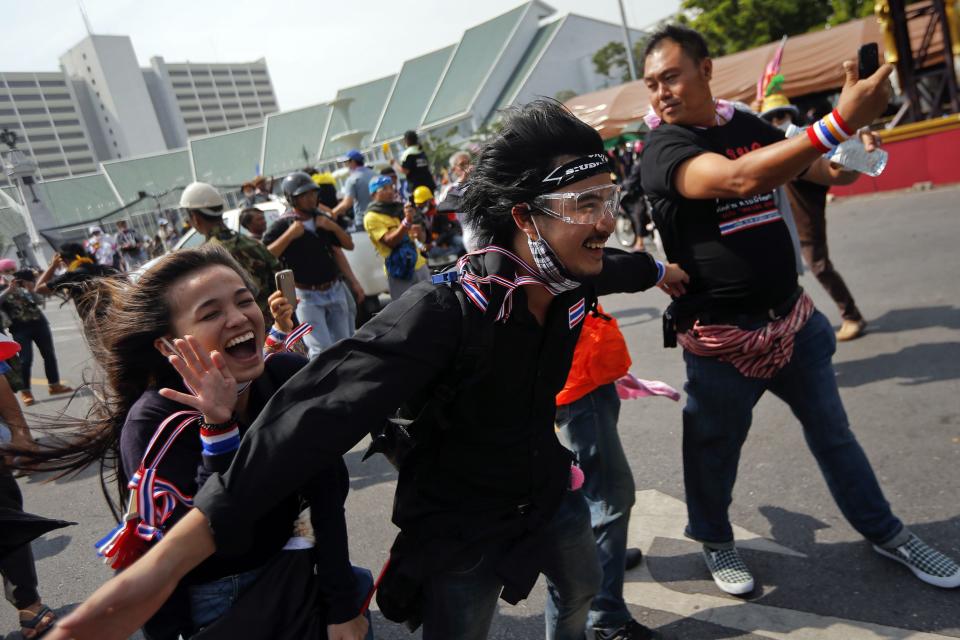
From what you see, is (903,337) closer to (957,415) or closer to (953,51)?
(957,415)

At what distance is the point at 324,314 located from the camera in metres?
5.71

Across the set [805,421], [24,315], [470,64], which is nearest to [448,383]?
[805,421]

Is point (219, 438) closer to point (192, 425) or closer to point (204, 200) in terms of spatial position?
point (192, 425)


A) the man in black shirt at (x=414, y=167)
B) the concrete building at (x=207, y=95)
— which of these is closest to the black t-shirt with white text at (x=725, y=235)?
the man in black shirt at (x=414, y=167)

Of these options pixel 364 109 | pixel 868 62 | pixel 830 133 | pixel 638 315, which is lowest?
pixel 638 315

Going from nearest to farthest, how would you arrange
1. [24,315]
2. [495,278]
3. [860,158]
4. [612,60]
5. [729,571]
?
[495,278], [860,158], [729,571], [24,315], [612,60]

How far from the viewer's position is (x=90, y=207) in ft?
214

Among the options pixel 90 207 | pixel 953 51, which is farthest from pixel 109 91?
pixel 953 51

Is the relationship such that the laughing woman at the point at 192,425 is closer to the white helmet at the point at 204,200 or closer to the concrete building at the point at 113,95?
the white helmet at the point at 204,200

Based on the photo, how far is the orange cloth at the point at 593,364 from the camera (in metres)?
2.48

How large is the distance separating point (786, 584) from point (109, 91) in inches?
5809

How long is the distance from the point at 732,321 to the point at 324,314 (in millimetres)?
3873

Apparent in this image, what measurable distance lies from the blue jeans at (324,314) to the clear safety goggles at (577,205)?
155 inches

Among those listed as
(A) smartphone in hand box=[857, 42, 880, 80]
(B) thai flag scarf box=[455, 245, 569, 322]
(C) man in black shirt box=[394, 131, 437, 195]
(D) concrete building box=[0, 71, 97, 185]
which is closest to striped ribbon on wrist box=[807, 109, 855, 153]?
(A) smartphone in hand box=[857, 42, 880, 80]
